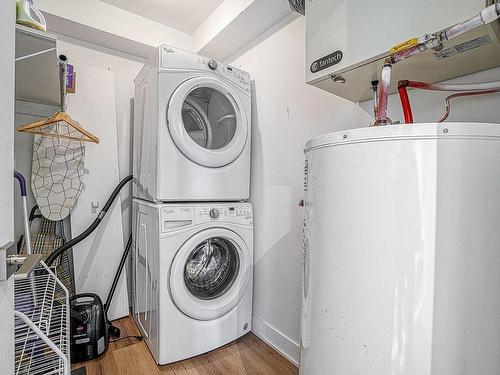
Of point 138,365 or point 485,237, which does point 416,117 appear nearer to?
point 485,237

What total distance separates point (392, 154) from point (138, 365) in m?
1.75

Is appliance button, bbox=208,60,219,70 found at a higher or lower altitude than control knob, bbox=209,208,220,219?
higher

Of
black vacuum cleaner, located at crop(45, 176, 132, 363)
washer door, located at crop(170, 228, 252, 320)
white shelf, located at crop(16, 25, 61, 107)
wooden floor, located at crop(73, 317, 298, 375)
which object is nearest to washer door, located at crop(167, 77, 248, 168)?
washer door, located at crop(170, 228, 252, 320)

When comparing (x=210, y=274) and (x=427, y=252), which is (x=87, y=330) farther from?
(x=427, y=252)

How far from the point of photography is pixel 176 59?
5.33 feet

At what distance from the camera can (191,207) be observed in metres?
1.65

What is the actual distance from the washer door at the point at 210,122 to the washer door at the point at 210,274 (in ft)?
1.61

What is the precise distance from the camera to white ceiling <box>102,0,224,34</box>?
1.99m

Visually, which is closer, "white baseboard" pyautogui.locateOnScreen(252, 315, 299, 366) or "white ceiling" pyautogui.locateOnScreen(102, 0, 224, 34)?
"white baseboard" pyautogui.locateOnScreen(252, 315, 299, 366)

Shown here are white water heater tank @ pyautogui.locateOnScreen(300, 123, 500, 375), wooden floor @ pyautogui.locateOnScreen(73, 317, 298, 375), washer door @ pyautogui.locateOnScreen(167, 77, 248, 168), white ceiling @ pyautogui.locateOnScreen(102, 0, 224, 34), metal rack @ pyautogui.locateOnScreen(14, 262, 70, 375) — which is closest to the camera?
white water heater tank @ pyautogui.locateOnScreen(300, 123, 500, 375)

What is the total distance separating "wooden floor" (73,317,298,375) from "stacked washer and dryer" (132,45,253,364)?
62 mm

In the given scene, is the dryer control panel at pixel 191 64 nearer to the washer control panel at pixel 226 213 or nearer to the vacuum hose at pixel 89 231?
the washer control panel at pixel 226 213

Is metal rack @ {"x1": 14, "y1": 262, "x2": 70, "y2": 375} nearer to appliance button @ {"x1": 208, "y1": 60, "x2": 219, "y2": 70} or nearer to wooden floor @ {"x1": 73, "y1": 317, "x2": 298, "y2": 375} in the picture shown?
wooden floor @ {"x1": 73, "y1": 317, "x2": 298, "y2": 375}

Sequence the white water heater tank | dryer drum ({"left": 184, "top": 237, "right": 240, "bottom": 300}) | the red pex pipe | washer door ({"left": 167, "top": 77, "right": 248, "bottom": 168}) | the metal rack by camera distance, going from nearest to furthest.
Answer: the white water heater tank
the red pex pipe
the metal rack
washer door ({"left": 167, "top": 77, "right": 248, "bottom": 168})
dryer drum ({"left": 184, "top": 237, "right": 240, "bottom": 300})
